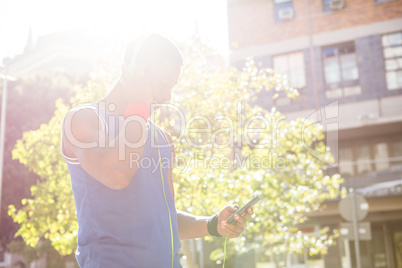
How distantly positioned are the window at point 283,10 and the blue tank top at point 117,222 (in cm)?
2157

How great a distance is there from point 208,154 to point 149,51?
6868mm

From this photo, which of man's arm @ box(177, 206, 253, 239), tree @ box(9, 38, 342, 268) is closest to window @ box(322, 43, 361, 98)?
tree @ box(9, 38, 342, 268)

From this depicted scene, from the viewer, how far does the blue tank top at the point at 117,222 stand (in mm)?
1843

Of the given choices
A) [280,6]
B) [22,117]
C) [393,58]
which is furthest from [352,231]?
[22,117]

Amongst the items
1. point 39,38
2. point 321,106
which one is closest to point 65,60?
point 39,38

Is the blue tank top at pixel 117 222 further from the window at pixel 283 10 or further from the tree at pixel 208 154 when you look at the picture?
the window at pixel 283 10

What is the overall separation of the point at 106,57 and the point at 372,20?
14596mm

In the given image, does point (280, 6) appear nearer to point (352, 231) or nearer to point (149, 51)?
point (352, 231)

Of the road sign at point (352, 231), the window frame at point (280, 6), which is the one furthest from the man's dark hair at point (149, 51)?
the window frame at point (280, 6)

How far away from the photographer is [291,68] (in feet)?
73.2

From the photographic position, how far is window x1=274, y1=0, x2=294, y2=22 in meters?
22.4

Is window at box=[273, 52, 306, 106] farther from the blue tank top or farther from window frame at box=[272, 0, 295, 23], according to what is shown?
the blue tank top

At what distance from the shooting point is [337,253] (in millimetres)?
20891

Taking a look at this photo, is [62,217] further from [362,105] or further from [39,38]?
[39,38]
